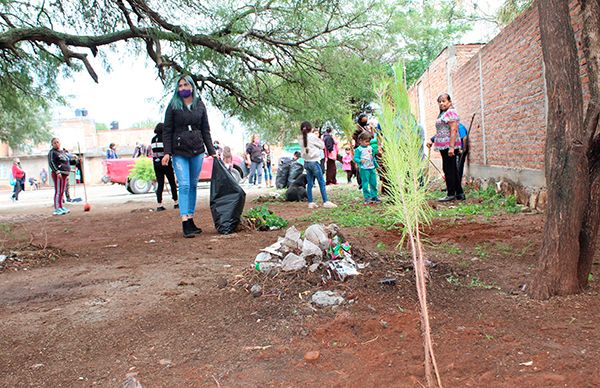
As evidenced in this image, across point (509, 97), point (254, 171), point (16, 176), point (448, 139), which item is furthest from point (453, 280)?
point (16, 176)

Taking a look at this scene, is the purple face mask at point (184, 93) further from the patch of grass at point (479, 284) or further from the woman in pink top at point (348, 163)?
the woman in pink top at point (348, 163)

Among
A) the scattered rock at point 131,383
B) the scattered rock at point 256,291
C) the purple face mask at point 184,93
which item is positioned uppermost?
the purple face mask at point 184,93

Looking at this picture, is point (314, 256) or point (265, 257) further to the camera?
point (265, 257)

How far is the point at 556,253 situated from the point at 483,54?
6.93 m

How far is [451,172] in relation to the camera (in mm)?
7477

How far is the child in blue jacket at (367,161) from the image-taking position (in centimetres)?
793

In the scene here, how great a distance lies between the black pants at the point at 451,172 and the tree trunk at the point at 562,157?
15.7 feet

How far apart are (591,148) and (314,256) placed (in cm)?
176

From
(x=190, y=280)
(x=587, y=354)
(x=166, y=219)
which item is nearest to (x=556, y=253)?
(x=587, y=354)

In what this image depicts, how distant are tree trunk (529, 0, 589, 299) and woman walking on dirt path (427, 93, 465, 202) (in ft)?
14.8

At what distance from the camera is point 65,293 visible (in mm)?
3412

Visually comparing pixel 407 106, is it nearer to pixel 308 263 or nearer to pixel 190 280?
pixel 308 263

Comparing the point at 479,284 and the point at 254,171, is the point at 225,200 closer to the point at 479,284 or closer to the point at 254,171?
the point at 479,284

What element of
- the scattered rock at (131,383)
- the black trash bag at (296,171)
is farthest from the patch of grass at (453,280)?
the black trash bag at (296,171)
